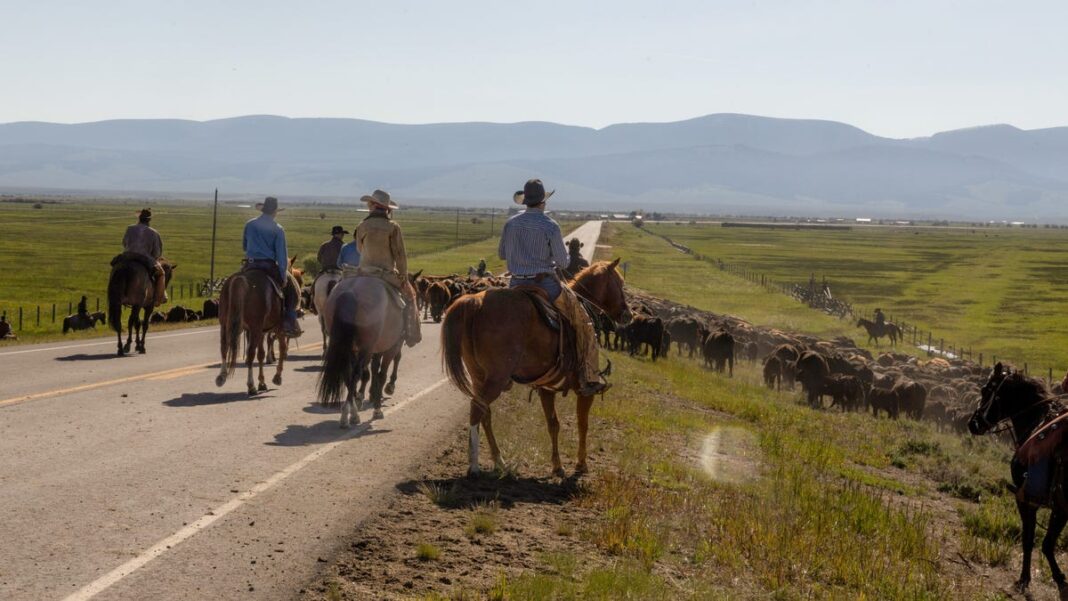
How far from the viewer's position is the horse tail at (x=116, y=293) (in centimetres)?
1955

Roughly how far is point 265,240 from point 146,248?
6.19m

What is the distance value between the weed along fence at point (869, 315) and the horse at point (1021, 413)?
24070 millimetres

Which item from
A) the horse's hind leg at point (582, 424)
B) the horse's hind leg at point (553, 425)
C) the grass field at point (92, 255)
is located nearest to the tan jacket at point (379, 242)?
the horse's hind leg at point (553, 425)

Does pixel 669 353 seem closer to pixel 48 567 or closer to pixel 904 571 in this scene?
pixel 904 571

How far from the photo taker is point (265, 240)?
15.3 m

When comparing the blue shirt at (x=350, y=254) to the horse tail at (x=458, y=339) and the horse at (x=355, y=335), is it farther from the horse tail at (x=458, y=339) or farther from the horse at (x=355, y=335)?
the horse tail at (x=458, y=339)

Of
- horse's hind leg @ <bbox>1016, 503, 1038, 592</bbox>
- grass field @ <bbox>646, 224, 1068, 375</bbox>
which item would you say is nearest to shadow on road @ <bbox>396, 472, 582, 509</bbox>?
horse's hind leg @ <bbox>1016, 503, 1038, 592</bbox>

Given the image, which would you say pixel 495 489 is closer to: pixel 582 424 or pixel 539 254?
pixel 582 424

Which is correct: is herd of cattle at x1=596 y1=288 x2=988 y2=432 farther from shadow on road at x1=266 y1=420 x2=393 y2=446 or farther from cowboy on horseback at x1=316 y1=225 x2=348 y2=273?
shadow on road at x1=266 y1=420 x2=393 y2=446

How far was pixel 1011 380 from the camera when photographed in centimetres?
1060

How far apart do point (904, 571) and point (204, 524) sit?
253 inches

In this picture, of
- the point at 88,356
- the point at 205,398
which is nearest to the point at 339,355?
the point at 205,398

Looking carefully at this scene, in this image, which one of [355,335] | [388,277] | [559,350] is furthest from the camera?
[388,277]

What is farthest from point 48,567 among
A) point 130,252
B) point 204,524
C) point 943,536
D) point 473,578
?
point 130,252
